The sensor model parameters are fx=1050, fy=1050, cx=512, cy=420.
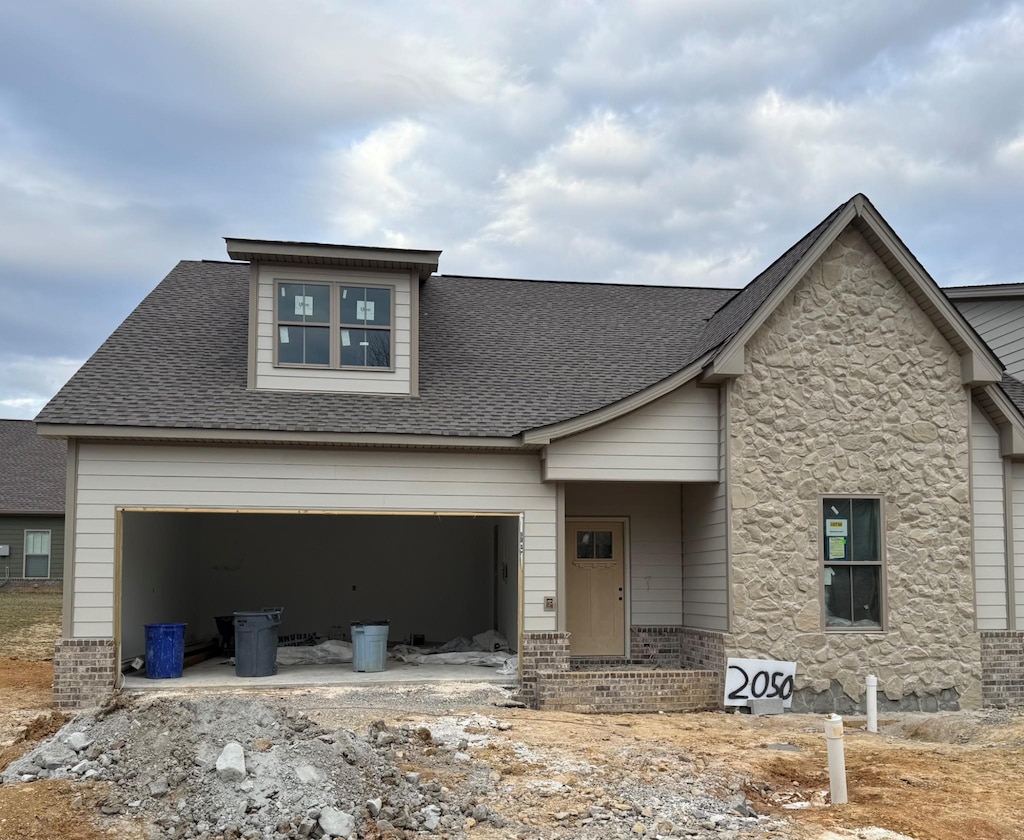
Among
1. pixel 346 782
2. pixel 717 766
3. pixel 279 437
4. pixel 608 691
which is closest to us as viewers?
pixel 346 782

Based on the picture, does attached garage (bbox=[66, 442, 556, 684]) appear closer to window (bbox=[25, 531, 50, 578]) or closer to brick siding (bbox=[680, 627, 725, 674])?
brick siding (bbox=[680, 627, 725, 674])

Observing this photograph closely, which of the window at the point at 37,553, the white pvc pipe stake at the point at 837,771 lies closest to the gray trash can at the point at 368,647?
the white pvc pipe stake at the point at 837,771

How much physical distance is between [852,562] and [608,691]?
3.67 m

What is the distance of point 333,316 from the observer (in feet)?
48.3

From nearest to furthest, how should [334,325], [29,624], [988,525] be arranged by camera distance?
1. [988,525]
2. [334,325]
3. [29,624]

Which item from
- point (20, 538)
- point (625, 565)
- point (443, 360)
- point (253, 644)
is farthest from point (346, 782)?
point (20, 538)

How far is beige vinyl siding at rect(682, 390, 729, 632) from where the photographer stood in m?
13.7

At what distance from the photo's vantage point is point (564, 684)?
42.4 ft

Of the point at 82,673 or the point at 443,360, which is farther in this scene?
the point at 443,360

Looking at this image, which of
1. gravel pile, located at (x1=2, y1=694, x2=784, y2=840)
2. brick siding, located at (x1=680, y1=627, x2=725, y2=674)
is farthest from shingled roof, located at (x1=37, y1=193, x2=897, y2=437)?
gravel pile, located at (x1=2, y1=694, x2=784, y2=840)

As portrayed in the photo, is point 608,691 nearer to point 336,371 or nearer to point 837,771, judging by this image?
point 837,771

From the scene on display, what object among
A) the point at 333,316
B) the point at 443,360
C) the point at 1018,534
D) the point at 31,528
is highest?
the point at 333,316

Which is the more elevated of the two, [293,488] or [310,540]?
[293,488]

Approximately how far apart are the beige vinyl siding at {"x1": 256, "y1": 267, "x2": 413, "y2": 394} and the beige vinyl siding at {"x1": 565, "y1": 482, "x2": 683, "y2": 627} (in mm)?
3121
